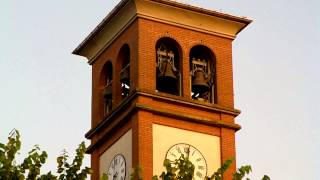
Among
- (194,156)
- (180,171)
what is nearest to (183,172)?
(180,171)

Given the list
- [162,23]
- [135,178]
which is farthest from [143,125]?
[135,178]

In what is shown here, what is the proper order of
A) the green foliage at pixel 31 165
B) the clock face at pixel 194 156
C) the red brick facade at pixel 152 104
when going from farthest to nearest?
the red brick facade at pixel 152 104
the clock face at pixel 194 156
the green foliage at pixel 31 165

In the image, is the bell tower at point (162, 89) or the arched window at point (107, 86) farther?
the arched window at point (107, 86)

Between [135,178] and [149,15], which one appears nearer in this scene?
[135,178]

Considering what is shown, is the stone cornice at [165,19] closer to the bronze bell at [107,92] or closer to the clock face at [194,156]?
the bronze bell at [107,92]

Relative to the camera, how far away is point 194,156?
1489 inches

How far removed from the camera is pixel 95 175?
40.1 meters

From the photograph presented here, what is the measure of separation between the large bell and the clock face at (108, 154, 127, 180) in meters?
3.27

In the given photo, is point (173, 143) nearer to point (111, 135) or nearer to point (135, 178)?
point (111, 135)

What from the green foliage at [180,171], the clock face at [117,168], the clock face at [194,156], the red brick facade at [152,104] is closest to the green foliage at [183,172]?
the green foliage at [180,171]

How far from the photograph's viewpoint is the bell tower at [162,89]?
37812 millimetres

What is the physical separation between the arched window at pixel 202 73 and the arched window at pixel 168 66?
0.53 meters

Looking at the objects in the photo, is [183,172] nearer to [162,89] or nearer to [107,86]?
[162,89]

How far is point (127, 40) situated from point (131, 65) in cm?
110
